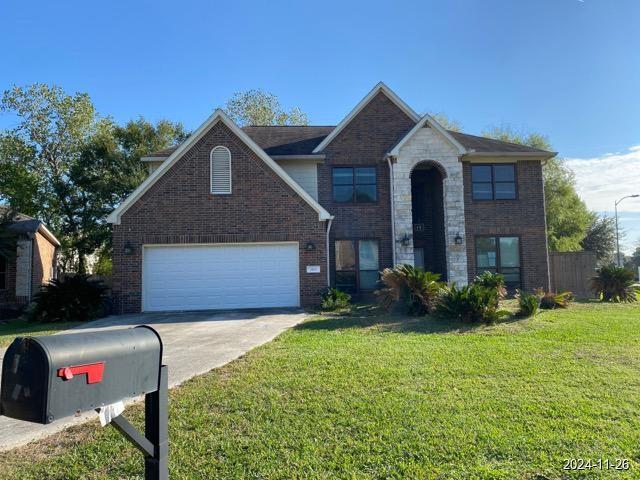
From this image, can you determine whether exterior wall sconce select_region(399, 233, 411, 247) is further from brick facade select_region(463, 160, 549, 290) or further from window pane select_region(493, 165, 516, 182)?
window pane select_region(493, 165, 516, 182)

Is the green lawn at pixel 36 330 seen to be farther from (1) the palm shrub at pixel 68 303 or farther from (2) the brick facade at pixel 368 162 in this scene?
(2) the brick facade at pixel 368 162

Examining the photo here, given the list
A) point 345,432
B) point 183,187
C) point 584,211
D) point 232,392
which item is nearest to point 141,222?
point 183,187

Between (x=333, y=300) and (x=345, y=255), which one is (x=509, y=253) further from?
(x=333, y=300)

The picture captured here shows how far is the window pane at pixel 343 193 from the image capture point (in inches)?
647

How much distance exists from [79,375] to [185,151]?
12973mm

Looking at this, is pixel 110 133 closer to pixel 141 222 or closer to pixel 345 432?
pixel 141 222

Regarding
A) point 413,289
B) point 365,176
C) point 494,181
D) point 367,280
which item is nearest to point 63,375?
point 413,289

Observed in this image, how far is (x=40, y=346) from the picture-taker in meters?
1.87

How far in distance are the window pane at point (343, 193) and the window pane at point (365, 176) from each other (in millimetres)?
474

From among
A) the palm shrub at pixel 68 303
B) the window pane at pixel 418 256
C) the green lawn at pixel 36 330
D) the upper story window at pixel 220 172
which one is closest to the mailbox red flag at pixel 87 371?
the green lawn at pixel 36 330

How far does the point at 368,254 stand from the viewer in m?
16.3

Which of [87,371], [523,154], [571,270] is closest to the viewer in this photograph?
[87,371]

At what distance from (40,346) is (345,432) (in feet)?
9.26

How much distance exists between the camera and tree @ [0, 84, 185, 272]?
1040 inches
